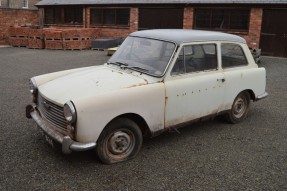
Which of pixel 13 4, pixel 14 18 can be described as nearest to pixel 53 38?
pixel 14 18

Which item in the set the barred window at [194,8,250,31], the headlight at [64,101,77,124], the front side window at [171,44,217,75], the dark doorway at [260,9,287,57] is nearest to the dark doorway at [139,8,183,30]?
the barred window at [194,8,250,31]

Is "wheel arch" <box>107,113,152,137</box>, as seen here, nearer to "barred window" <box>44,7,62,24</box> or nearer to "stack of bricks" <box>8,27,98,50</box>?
"stack of bricks" <box>8,27,98,50</box>

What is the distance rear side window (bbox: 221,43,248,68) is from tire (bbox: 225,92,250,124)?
0.63 meters

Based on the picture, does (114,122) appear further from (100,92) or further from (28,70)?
(28,70)

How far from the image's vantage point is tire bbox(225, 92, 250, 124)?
19.2 feet

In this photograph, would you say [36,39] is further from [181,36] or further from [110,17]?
[181,36]

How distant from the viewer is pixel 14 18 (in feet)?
73.8

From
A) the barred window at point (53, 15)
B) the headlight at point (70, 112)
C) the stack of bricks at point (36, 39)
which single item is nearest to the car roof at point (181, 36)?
the headlight at point (70, 112)

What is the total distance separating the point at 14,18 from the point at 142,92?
21295 millimetres

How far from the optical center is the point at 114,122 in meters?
4.11

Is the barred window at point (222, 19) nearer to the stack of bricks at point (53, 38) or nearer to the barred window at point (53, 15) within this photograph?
the stack of bricks at point (53, 38)

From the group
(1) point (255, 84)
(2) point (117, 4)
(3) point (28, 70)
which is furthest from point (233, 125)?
(2) point (117, 4)

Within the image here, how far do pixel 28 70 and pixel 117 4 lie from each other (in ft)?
33.3

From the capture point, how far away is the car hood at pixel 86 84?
160 inches
